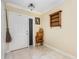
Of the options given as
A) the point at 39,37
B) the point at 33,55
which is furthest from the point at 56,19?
the point at 33,55

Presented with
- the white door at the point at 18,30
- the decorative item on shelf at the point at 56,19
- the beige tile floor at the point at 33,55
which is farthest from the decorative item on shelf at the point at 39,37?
the beige tile floor at the point at 33,55

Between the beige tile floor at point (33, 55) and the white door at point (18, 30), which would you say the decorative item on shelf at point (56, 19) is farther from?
the white door at point (18, 30)

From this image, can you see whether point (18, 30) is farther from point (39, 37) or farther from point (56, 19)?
point (56, 19)

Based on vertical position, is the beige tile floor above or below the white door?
below

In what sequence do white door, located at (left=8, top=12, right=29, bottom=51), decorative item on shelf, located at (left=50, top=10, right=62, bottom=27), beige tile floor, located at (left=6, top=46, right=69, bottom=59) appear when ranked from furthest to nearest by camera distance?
white door, located at (left=8, top=12, right=29, bottom=51) → decorative item on shelf, located at (left=50, top=10, right=62, bottom=27) → beige tile floor, located at (left=6, top=46, right=69, bottom=59)

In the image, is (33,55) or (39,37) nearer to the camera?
(33,55)

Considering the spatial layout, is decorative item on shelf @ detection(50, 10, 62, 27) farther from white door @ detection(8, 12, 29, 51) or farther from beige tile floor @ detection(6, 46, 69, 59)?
white door @ detection(8, 12, 29, 51)

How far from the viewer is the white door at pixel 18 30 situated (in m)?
3.62

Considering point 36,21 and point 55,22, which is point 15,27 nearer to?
point 36,21

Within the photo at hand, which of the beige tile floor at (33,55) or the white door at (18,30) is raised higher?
the white door at (18,30)

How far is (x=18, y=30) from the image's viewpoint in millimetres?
3953

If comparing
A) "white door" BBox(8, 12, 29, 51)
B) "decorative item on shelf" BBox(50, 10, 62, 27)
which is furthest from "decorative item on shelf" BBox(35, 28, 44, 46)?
"decorative item on shelf" BBox(50, 10, 62, 27)

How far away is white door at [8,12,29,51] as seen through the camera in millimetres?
3617

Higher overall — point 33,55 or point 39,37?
point 39,37
